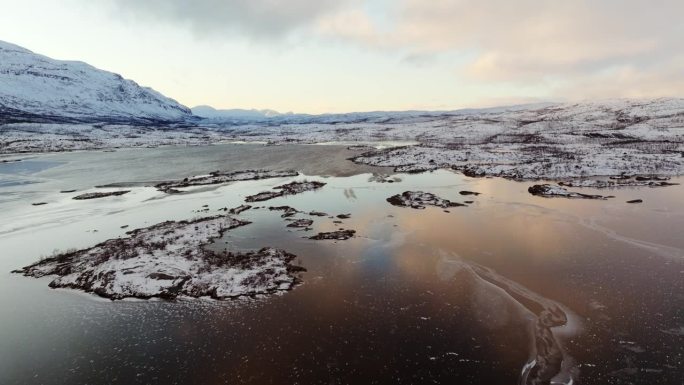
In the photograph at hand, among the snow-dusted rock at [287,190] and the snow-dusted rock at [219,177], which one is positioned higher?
the snow-dusted rock at [219,177]

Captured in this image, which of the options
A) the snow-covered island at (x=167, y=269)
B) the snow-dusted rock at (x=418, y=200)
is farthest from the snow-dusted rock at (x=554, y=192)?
the snow-covered island at (x=167, y=269)

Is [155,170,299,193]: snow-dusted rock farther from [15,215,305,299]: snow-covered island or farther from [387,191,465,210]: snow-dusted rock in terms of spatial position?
[15,215,305,299]: snow-covered island

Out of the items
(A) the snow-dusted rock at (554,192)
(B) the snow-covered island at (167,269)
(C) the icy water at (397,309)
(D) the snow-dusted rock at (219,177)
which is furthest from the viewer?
(D) the snow-dusted rock at (219,177)

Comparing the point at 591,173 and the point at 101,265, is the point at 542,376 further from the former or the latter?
the point at 591,173

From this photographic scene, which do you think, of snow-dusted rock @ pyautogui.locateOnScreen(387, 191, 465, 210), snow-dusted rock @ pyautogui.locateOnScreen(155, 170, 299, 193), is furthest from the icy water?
snow-dusted rock @ pyautogui.locateOnScreen(155, 170, 299, 193)

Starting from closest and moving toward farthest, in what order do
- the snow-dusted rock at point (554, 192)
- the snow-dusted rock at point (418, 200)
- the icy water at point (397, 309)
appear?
the icy water at point (397, 309), the snow-dusted rock at point (418, 200), the snow-dusted rock at point (554, 192)

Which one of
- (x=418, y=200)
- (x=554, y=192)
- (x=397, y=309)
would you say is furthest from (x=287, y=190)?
(x=397, y=309)

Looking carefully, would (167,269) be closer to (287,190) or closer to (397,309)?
(397,309)

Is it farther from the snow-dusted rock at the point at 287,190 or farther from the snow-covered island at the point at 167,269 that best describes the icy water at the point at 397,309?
the snow-dusted rock at the point at 287,190
